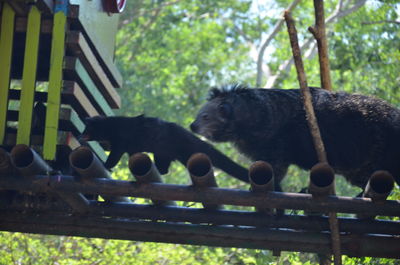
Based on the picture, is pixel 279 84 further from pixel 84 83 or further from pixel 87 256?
pixel 84 83

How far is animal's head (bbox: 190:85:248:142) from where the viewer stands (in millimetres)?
5672

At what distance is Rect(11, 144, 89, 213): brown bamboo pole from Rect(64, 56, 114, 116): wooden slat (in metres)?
0.89

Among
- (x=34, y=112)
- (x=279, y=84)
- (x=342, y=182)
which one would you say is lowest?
(x=342, y=182)

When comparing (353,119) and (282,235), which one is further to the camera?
(353,119)

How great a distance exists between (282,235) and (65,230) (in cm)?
164

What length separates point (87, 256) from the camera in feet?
32.2

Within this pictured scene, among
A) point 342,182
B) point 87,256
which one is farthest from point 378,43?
point 87,256

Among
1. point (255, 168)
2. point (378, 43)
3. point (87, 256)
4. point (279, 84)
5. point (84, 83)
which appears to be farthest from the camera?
point (279, 84)

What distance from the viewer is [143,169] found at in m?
4.73

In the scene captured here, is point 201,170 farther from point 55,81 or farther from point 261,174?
point 55,81

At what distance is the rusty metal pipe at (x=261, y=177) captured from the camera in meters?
4.56

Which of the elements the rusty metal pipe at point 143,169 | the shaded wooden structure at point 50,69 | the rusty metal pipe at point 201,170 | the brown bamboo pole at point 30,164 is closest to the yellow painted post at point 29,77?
the shaded wooden structure at point 50,69

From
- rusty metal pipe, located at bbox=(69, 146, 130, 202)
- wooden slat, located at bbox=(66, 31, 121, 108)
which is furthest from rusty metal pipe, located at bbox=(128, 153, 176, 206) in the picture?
wooden slat, located at bbox=(66, 31, 121, 108)

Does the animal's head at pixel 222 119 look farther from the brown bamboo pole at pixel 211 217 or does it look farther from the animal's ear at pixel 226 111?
the brown bamboo pole at pixel 211 217
